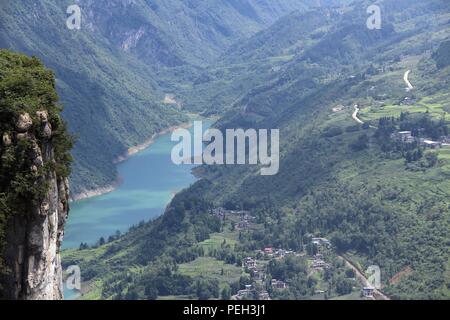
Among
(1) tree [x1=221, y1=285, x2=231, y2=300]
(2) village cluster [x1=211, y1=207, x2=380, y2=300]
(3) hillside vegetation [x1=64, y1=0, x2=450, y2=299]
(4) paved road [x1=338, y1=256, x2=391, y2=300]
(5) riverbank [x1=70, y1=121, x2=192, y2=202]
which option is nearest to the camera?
(4) paved road [x1=338, y1=256, x2=391, y2=300]

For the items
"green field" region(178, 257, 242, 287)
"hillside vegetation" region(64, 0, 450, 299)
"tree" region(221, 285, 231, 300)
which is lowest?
"tree" region(221, 285, 231, 300)

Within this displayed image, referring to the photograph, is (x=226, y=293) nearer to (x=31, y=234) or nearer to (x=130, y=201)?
(x=31, y=234)

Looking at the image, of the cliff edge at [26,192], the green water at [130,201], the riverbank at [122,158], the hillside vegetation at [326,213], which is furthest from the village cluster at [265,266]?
the riverbank at [122,158]

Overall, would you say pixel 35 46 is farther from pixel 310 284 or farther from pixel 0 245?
pixel 0 245

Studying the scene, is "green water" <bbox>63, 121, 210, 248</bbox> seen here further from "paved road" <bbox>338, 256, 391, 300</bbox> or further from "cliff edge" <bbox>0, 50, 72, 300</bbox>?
"cliff edge" <bbox>0, 50, 72, 300</bbox>

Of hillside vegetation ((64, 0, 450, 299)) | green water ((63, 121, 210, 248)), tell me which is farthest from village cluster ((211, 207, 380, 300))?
green water ((63, 121, 210, 248))

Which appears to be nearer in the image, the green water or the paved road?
the paved road

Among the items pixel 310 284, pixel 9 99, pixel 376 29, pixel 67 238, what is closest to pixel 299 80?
pixel 376 29
